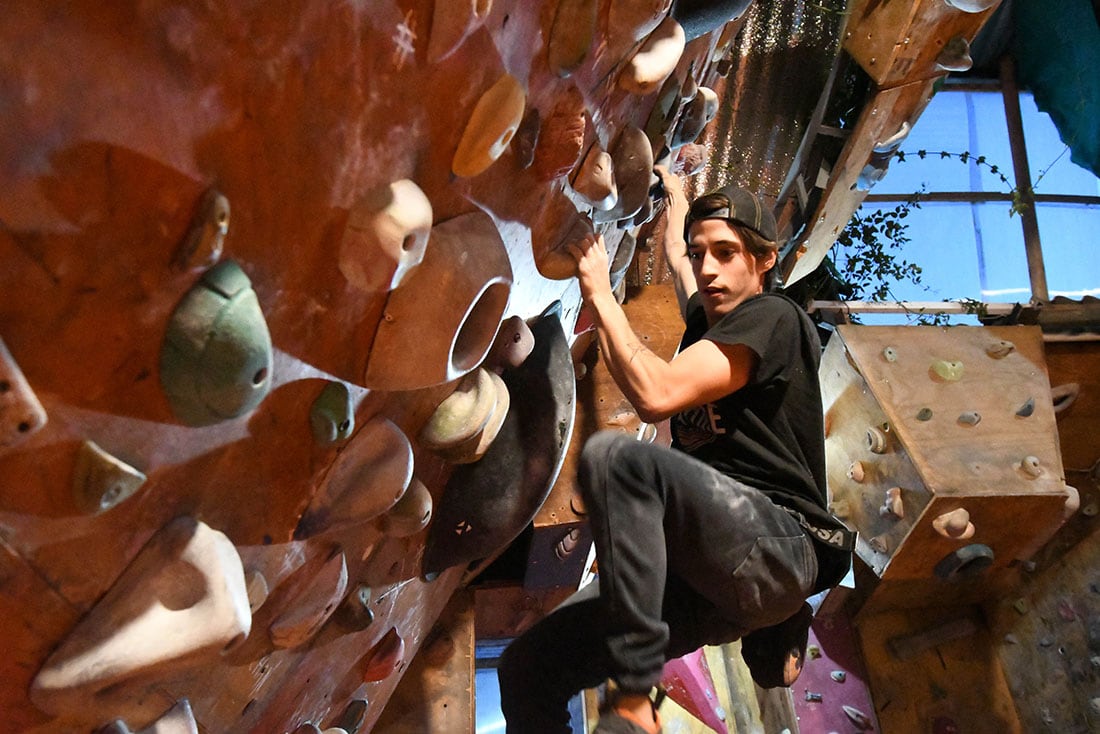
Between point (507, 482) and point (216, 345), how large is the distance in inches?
28.6

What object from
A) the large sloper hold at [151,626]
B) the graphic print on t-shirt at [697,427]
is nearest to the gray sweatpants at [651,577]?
the graphic print on t-shirt at [697,427]

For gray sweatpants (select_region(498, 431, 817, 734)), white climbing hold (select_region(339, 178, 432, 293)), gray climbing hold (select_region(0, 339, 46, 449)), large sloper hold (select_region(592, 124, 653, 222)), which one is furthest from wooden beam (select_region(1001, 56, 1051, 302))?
gray climbing hold (select_region(0, 339, 46, 449))

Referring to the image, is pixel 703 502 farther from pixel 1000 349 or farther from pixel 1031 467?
pixel 1000 349

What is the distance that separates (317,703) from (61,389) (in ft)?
2.53

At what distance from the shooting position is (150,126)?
54cm

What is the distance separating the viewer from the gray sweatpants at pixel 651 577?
4.09ft

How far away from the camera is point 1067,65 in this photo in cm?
405

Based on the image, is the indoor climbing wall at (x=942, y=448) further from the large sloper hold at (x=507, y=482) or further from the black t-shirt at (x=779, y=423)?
the large sloper hold at (x=507, y=482)

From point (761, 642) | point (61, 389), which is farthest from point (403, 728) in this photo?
point (61, 389)

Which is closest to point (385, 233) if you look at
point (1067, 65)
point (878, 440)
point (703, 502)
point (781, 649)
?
point (703, 502)

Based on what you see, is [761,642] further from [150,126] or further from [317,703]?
[150,126]

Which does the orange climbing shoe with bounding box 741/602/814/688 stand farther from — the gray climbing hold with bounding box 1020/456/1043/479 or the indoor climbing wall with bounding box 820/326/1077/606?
the gray climbing hold with bounding box 1020/456/1043/479

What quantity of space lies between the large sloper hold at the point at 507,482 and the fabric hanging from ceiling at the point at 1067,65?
12.2 ft

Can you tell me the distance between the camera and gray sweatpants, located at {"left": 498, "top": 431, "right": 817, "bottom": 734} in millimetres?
1246
